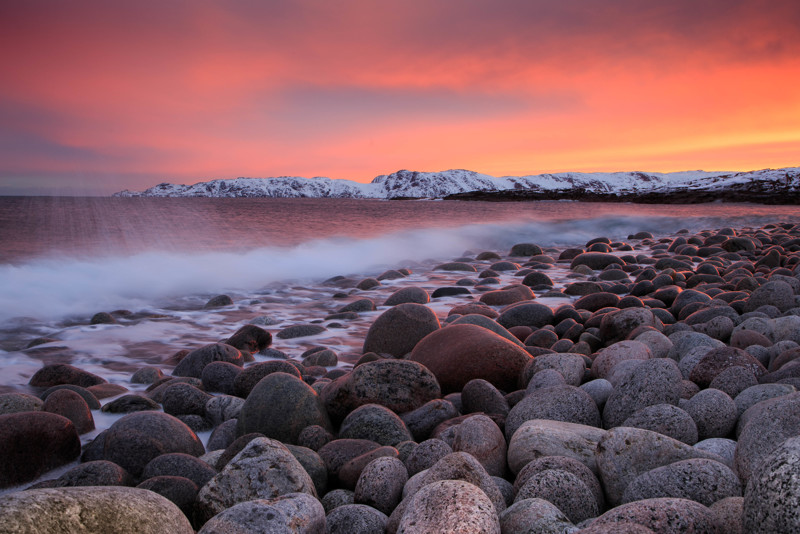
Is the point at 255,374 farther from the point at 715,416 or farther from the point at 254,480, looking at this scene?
the point at 715,416

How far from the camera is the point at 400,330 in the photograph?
18.9 ft

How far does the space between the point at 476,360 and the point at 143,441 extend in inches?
101

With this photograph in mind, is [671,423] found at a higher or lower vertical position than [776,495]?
lower

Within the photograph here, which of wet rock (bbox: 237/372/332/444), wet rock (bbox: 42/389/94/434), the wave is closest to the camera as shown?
wet rock (bbox: 237/372/332/444)

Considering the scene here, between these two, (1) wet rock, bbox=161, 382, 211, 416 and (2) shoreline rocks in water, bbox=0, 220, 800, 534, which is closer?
(2) shoreline rocks in water, bbox=0, 220, 800, 534

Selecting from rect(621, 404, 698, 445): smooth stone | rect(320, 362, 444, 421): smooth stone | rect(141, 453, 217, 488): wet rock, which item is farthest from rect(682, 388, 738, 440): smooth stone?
rect(141, 453, 217, 488): wet rock

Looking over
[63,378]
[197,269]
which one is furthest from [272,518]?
[197,269]

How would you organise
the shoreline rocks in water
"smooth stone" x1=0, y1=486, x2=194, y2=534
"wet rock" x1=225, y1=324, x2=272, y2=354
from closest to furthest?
"smooth stone" x1=0, y1=486, x2=194, y2=534 < the shoreline rocks in water < "wet rock" x1=225, y1=324, x2=272, y2=354

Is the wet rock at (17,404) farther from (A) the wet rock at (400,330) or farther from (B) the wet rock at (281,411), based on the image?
(A) the wet rock at (400,330)

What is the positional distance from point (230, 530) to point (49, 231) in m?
25.9

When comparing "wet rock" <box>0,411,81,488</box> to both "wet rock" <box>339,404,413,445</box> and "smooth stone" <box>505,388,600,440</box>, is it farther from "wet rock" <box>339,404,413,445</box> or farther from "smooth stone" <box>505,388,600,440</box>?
"smooth stone" <box>505,388,600,440</box>

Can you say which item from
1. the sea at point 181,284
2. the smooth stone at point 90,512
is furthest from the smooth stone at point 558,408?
the sea at point 181,284

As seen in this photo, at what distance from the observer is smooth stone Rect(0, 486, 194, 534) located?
147 cm

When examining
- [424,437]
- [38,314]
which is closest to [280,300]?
[38,314]
